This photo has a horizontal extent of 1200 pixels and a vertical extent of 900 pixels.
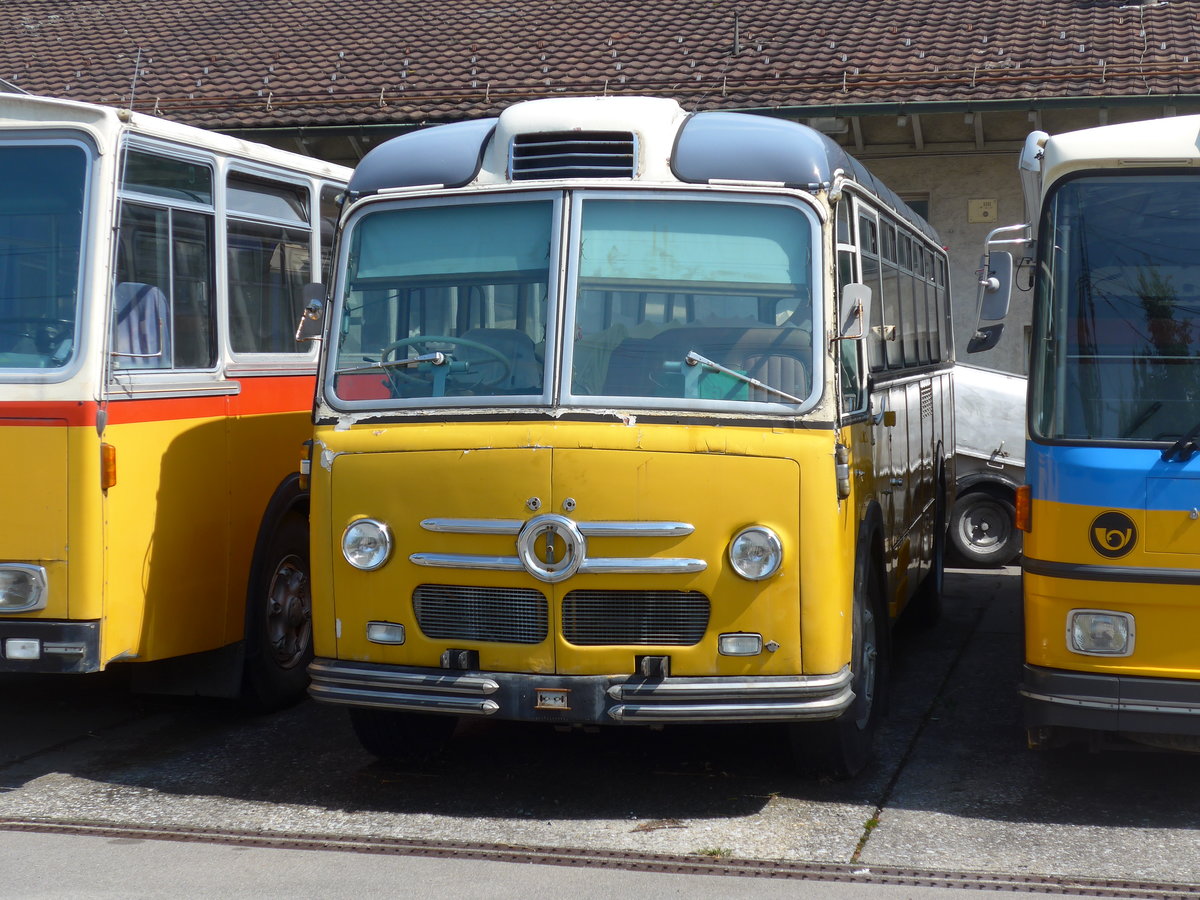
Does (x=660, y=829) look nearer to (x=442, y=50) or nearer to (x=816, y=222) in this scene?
(x=816, y=222)

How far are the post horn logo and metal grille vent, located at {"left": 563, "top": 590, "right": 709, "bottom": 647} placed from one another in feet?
5.02

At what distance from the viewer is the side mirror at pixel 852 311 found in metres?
5.88

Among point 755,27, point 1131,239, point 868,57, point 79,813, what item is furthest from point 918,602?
point 755,27

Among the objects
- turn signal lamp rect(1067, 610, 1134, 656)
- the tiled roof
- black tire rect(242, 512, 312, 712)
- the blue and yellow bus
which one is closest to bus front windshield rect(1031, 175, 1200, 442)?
the blue and yellow bus

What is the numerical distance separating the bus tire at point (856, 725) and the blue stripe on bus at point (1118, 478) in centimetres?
96

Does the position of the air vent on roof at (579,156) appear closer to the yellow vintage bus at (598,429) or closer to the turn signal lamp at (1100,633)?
the yellow vintage bus at (598,429)

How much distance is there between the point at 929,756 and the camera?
691 centimetres

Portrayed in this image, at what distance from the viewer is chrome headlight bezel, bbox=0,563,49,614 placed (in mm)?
→ 6156

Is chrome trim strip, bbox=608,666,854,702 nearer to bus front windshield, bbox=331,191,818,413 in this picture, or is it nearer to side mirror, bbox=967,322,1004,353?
bus front windshield, bbox=331,191,818,413

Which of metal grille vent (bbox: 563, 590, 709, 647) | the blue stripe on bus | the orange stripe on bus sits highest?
the orange stripe on bus

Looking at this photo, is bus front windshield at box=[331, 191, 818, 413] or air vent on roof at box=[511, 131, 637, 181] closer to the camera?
bus front windshield at box=[331, 191, 818, 413]

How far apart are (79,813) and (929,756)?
3815mm

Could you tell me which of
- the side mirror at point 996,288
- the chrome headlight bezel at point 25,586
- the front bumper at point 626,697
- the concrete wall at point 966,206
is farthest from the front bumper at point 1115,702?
the concrete wall at point 966,206

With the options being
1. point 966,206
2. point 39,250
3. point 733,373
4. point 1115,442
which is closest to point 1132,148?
point 1115,442
